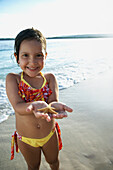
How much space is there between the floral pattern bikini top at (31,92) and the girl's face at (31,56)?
143 millimetres

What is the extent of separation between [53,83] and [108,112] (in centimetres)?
247

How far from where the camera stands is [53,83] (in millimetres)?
2115

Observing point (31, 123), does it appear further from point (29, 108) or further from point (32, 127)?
point (29, 108)

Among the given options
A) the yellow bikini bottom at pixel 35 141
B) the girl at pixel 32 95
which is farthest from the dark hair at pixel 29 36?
the yellow bikini bottom at pixel 35 141

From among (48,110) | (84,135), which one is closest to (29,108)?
(48,110)

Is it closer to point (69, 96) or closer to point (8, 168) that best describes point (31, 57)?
point (8, 168)

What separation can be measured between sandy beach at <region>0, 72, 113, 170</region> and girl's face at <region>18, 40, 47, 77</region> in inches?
60.9

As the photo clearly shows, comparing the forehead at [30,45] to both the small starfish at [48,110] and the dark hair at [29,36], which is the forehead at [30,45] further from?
the small starfish at [48,110]

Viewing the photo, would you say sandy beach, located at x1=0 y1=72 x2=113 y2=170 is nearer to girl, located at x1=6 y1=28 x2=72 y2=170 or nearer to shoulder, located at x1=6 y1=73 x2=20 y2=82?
girl, located at x1=6 y1=28 x2=72 y2=170

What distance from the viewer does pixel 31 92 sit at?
2.02m

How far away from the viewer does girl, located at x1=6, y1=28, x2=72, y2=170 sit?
1890 mm

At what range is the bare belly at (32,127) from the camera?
2010 millimetres

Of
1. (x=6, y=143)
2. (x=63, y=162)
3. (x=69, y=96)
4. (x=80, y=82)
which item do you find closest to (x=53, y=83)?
(x=63, y=162)

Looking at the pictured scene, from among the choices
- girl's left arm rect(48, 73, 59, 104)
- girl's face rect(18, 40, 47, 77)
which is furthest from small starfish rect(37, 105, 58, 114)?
girl's face rect(18, 40, 47, 77)
